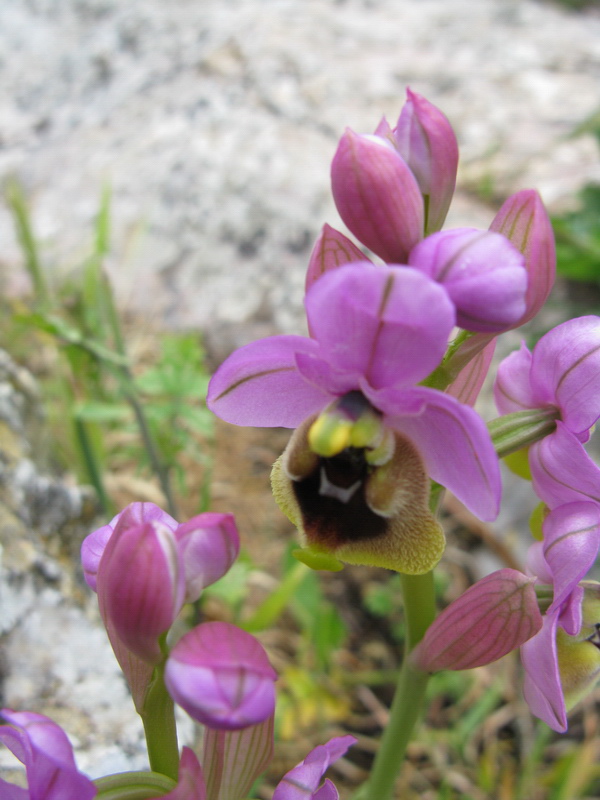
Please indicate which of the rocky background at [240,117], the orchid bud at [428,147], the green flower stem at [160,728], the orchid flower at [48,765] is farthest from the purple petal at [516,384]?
the rocky background at [240,117]

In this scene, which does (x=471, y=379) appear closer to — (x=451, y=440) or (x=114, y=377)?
(x=451, y=440)

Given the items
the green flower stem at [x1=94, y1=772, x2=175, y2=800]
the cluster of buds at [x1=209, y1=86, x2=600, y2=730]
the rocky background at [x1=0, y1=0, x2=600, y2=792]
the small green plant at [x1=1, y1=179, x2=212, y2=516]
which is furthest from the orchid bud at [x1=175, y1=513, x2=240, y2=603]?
the rocky background at [x1=0, y1=0, x2=600, y2=792]

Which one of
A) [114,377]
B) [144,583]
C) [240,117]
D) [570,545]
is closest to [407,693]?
[570,545]

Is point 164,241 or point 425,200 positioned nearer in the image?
point 425,200

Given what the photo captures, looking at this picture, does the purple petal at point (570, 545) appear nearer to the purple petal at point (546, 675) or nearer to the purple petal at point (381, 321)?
the purple petal at point (546, 675)

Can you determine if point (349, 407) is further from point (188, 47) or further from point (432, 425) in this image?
point (188, 47)

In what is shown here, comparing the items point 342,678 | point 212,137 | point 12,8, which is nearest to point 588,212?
point 212,137

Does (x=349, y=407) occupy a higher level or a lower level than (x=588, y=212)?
higher
